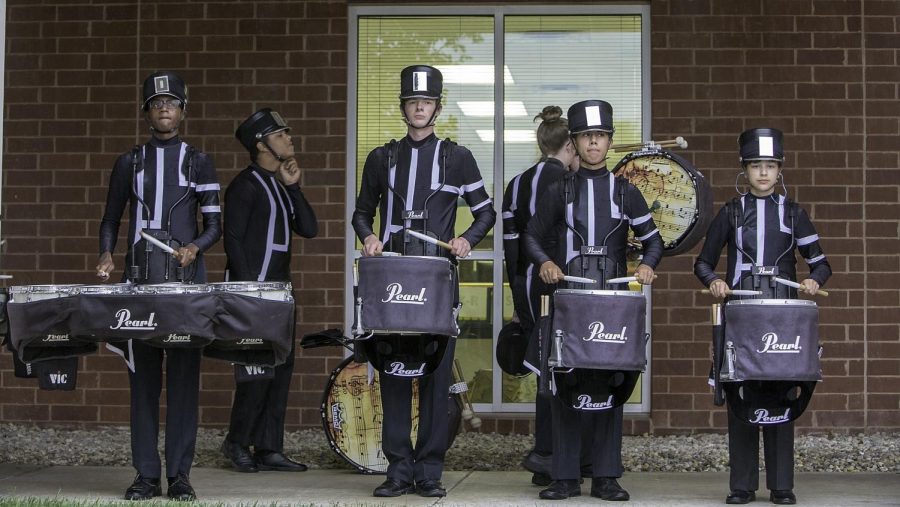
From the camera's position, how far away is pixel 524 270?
305 inches

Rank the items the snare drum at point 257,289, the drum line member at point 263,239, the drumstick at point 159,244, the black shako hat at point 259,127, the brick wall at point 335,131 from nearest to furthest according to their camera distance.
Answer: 1. the snare drum at point 257,289
2. the drumstick at point 159,244
3. the drum line member at point 263,239
4. the black shako hat at point 259,127
5. the brick wall at point 335,131

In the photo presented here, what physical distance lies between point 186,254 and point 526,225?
197 centimetres

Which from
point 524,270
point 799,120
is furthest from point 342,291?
point 799,120

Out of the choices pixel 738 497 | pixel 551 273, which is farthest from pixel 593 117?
pixel 738 497

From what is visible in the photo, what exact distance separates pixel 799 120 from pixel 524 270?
2818 millimetres

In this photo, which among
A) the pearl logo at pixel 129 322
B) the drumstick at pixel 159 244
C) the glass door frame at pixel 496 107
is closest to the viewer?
the pearl logo at pixel 129 322

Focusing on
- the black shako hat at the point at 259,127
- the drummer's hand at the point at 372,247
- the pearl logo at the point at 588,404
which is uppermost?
the black shako hat at the point at 259,127

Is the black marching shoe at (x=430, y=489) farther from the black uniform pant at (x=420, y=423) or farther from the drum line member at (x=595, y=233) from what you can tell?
the drum line member at (x=595, y=233)

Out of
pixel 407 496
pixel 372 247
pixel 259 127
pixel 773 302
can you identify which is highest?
pixel 259 127

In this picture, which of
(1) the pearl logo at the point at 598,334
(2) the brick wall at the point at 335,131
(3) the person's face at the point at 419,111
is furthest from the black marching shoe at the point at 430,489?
(2) the brick wall at the point at 335,131

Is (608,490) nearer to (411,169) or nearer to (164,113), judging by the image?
(411,169)

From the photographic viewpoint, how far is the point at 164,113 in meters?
6.84

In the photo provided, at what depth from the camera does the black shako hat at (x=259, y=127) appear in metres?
8.09

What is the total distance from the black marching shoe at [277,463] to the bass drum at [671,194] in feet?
7.99
